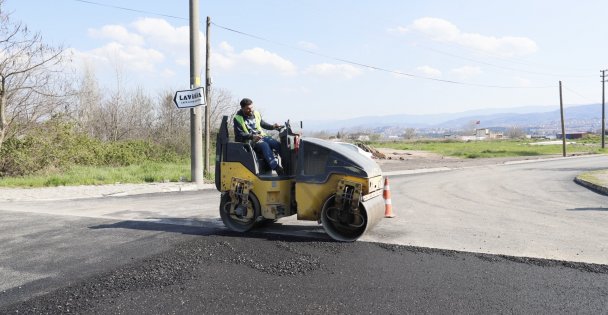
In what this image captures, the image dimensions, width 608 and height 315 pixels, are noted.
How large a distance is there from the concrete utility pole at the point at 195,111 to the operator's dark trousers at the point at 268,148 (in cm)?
840

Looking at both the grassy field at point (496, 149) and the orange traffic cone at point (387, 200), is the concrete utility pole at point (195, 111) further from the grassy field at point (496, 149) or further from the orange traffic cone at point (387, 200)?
the grassy field at point (496, 149)

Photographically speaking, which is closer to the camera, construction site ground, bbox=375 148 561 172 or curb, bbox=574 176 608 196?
curb, bbox=574 176 608 196

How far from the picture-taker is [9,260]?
241 inches

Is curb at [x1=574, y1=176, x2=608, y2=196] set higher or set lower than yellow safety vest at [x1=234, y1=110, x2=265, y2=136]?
lower

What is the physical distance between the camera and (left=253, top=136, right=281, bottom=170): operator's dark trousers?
7316 mm

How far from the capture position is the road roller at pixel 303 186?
6.65m

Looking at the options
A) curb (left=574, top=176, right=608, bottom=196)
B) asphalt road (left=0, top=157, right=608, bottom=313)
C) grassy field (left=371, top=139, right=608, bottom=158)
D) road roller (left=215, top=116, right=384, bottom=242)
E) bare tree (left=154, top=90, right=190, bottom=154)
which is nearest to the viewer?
asphalt road (left=0, top=157, right=608, bottom=313)

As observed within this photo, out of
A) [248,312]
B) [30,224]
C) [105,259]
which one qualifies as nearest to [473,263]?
[248,312]

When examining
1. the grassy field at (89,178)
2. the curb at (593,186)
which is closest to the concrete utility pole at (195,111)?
the grassy field at (89,178)

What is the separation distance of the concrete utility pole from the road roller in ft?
26.7

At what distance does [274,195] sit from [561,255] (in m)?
4.01

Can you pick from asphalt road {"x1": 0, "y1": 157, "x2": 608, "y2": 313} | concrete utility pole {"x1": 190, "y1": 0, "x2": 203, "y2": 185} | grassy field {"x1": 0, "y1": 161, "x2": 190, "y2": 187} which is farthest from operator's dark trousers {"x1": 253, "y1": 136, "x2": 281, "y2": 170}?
grassy field {"x1": 0, "y1": 161, "x2": 190, "y2": 187}

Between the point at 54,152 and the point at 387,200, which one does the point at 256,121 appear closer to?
the point at 387,200

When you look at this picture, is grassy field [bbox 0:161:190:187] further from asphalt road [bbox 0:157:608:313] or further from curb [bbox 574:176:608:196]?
curb [bbox 574:176:608:196]
